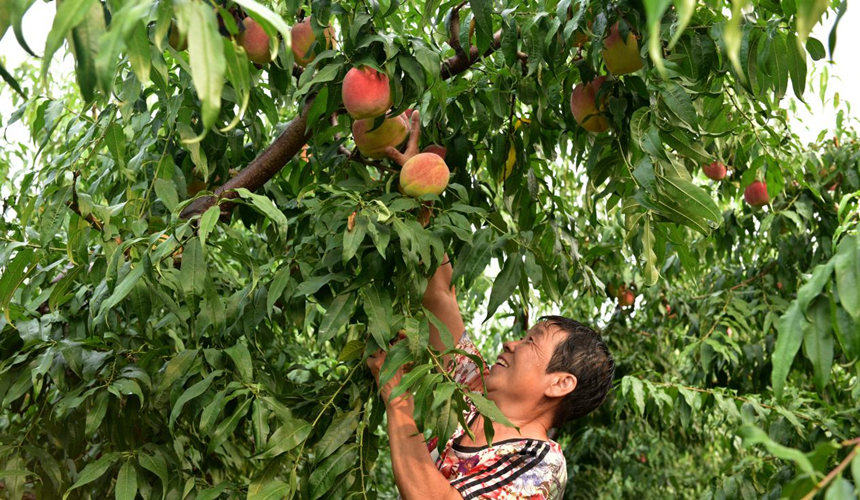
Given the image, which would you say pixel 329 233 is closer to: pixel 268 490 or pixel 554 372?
pixel 268 490

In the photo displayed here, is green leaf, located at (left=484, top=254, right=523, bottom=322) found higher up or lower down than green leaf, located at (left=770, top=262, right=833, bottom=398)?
lower down

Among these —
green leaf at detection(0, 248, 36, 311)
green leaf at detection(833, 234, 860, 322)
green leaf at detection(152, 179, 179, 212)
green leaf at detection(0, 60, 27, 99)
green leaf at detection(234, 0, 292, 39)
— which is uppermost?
green leaf at detection(234, 0, 292, 39)

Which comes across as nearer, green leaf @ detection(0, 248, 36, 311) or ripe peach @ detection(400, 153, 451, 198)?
green leaf @ detection(0, 248, 36, 311)

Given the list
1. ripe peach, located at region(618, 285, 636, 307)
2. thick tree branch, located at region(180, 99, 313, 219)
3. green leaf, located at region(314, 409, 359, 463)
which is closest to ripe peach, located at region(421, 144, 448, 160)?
thick tree branch, located at region(180, 99, 313, 219)

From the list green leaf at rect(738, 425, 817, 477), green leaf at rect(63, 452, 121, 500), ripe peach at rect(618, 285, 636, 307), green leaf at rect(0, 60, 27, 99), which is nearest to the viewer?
green leaf at rect(738, 425, 817, 477)

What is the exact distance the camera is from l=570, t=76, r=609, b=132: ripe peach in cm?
173

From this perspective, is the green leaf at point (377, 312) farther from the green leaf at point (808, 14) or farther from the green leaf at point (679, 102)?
the green leaf at point (808, 14)

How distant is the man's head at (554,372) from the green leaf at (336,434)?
16.8 inches

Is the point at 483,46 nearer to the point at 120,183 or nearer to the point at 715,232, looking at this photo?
the point at 120,183

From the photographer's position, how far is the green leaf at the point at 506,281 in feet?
5.33

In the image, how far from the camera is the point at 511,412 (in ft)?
6.14

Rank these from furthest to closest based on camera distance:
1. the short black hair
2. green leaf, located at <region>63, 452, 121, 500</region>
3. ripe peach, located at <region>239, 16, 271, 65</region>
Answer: the short black hair < ripe peach, located at <region>239, 16, 271, 65</region> < green leaf, located at <region>63, 452, 121, 500</region>

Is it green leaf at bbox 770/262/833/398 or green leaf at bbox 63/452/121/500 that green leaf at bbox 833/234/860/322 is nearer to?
green leaf at bbox 770/262/833/398

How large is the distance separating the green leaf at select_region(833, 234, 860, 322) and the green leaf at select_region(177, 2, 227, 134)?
0.58 meters
